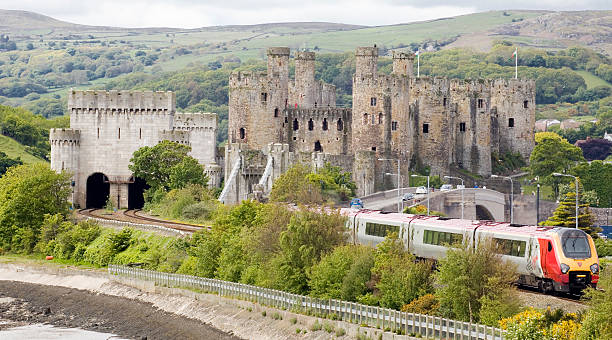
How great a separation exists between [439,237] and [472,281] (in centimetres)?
921

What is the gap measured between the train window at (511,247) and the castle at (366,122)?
41219mm

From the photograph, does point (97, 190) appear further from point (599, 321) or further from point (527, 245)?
point (599, 321)

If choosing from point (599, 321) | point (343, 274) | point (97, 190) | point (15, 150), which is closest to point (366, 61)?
point (97, 190)

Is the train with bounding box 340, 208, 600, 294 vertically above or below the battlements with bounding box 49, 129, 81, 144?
below

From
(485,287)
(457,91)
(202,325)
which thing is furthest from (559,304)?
(457,91)

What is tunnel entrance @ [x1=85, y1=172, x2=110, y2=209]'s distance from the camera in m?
104

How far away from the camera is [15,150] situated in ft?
492

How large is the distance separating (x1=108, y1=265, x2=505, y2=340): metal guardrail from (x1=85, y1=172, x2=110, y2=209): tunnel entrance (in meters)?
33.9

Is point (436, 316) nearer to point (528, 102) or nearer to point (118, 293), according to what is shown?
point (118, 293)

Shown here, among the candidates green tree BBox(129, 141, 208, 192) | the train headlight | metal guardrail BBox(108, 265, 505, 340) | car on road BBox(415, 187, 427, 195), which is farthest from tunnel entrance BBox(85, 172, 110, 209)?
the train headlight

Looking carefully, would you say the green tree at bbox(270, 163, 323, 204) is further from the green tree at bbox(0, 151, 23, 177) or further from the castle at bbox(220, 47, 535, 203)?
the green tree at bbox(0, 151, 23, 177)

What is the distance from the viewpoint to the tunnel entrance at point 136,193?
103 meters

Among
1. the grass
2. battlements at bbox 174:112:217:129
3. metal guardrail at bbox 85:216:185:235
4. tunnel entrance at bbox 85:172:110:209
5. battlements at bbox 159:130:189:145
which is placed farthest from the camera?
the grass

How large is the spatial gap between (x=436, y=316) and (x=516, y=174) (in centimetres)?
7517
